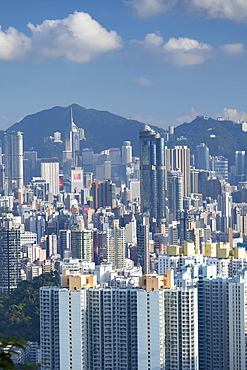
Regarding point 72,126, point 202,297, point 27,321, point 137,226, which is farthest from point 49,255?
point 72,126

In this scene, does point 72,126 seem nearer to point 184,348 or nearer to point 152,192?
point 152,192

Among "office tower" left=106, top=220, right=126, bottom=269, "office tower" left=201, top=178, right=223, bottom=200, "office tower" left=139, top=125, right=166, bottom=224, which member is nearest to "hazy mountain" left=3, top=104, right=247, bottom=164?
"office tower" left=201, top=178, right=223, bottom=200

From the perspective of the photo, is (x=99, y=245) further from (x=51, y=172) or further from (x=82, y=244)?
(x=51, y=172)

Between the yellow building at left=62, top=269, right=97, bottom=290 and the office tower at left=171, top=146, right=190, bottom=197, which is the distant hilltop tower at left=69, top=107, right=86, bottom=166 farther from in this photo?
the yellow building at left=62, top=269, right=97, bottom=290

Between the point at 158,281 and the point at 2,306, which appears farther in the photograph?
the point at 2,306

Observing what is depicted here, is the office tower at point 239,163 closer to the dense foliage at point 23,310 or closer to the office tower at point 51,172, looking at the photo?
the office tower at point 51,172
